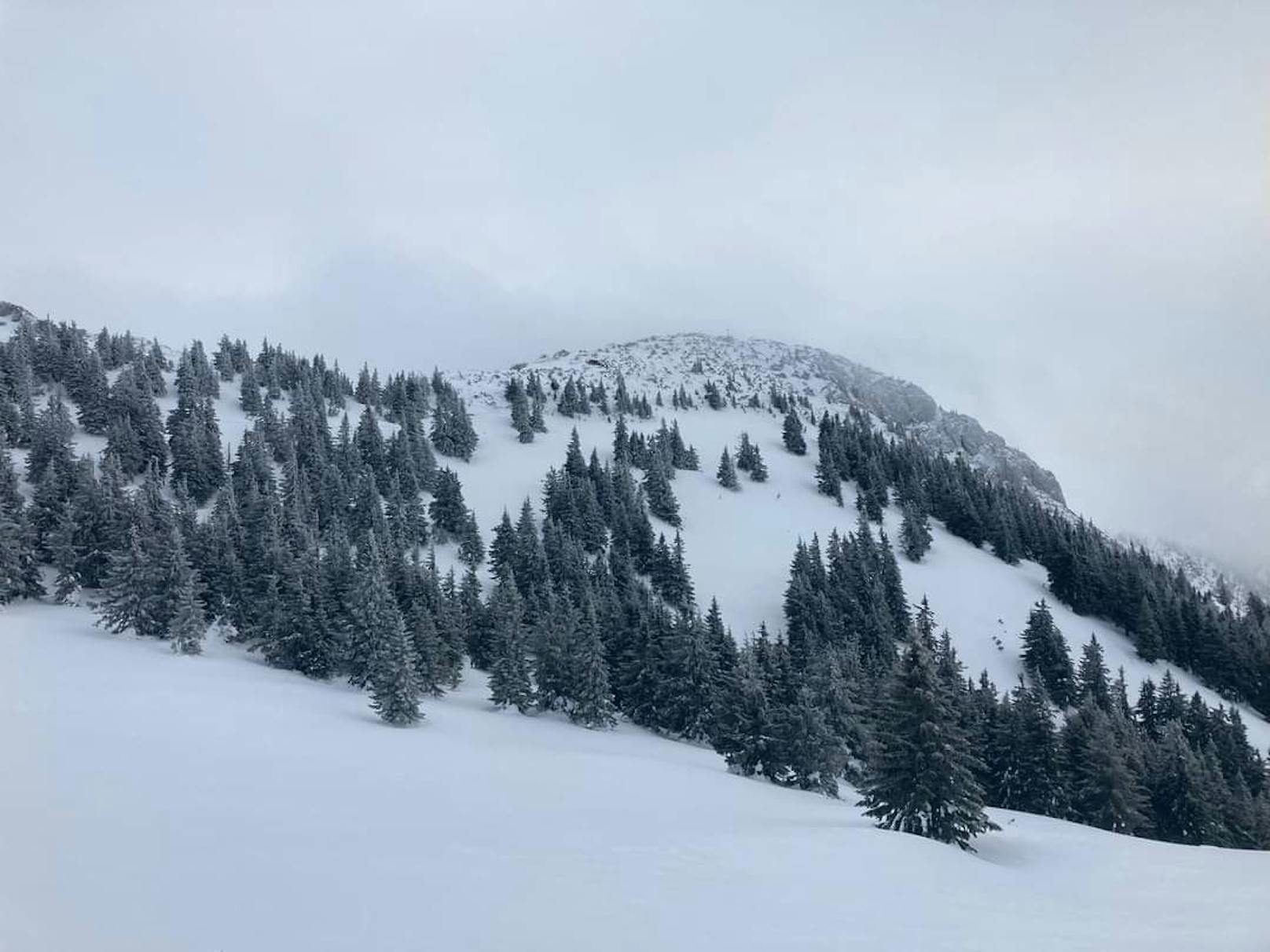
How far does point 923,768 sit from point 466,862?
18.6 metres

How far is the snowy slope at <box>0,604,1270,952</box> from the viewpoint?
11.0 metres

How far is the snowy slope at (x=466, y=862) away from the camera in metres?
11.0

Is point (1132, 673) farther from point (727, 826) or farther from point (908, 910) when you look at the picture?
point (908, 910)

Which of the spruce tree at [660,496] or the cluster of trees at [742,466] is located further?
the cluster of trees at [742,466]

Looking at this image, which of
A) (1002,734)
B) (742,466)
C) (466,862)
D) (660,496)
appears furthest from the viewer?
(742,466)

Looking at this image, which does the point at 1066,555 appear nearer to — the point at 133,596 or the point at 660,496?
the point at 660,496

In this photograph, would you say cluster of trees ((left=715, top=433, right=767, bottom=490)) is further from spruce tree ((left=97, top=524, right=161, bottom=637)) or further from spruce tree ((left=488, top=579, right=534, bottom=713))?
spruce tree ((left=97, top=524, right=161, bottom=637))

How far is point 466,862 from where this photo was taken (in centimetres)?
1473

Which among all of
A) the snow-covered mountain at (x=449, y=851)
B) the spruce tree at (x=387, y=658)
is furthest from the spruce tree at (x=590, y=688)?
the spruce tree at (x=387, y=658)

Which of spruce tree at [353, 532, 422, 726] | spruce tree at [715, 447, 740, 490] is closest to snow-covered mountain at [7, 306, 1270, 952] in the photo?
spruce tree at [353, 532, 422, 726]

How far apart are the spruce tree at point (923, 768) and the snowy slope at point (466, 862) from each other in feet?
4.97

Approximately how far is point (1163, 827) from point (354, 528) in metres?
81.4

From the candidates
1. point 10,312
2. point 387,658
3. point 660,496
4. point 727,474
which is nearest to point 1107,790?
point 387,658

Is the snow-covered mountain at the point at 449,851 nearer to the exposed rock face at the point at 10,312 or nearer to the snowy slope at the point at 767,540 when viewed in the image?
the snowy slope at the point at 767,540
